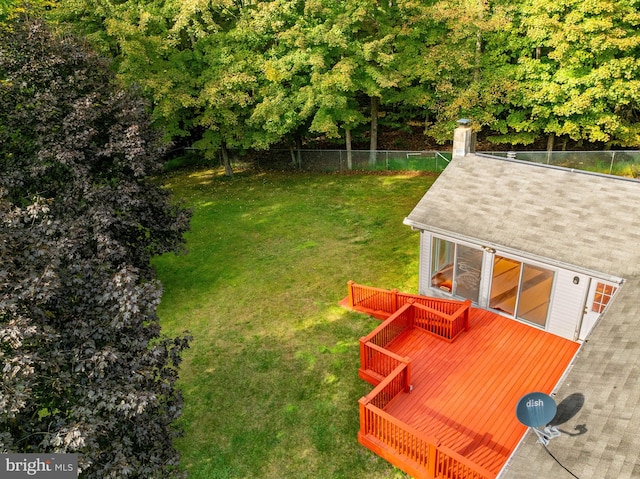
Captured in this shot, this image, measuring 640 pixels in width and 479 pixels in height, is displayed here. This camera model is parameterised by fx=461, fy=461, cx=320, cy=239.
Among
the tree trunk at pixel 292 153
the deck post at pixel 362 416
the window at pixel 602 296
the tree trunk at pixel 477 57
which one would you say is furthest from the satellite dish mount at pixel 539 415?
the tree trunk at pixel 292 153

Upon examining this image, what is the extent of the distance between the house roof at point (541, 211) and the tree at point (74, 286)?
8.77m

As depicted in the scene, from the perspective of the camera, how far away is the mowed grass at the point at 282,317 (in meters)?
10.9

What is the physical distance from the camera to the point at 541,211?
1303 centimetres

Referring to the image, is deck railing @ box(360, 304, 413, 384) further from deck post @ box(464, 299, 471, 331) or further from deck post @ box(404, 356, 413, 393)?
deck post @ box(464, 299, 471, 331)

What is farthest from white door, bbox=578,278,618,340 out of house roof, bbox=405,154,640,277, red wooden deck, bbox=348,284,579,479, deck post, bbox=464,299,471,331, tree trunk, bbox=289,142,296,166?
tree trunk, bbox=289,142,296,166

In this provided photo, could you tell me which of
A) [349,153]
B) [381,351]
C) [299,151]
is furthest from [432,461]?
[299,151]

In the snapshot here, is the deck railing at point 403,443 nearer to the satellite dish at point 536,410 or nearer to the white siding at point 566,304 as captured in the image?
the satellite dish at point 536,410

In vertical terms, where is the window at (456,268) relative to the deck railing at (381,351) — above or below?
above

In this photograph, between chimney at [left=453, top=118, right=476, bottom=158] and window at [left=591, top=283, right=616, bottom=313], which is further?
chimney at [left=453, top=118, right=476, bottom=158]

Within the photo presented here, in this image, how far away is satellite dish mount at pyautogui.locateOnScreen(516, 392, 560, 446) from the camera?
7465mm

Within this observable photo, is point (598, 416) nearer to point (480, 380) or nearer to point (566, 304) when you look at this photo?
point (480, 380)

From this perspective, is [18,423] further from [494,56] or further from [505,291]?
[494,56]

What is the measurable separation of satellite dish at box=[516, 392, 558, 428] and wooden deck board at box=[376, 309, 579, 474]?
233 cm

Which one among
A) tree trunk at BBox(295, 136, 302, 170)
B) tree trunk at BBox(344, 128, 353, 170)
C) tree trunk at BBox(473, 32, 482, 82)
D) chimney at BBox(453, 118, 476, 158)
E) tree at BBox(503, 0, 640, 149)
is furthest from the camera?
tree trunk at BBox(295, 136, 302, 170)
